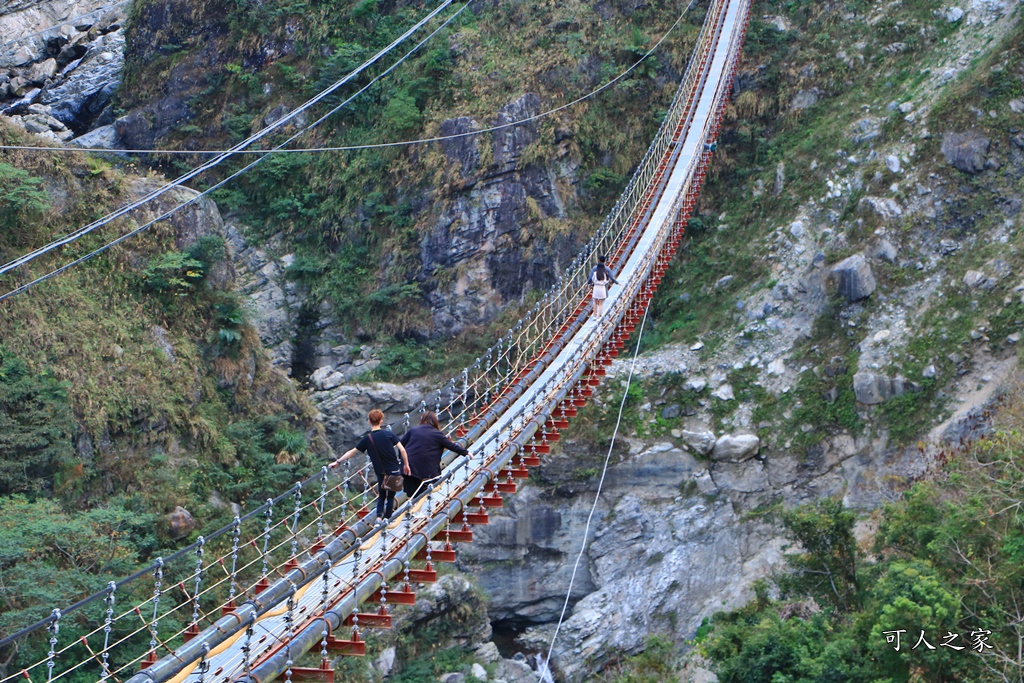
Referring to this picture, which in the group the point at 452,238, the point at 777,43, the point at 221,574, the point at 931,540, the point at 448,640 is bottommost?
the point at 448,640

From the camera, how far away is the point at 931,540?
12664 mm

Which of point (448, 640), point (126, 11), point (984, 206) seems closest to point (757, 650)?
point (448, 640)

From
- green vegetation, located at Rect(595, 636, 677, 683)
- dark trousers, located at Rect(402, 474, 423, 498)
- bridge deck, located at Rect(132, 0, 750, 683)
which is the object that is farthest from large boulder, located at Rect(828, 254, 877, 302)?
dark trousers, located at Rect(402, 474, 423, 498)

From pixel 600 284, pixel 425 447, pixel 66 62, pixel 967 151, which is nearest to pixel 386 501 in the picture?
pixel 425 447

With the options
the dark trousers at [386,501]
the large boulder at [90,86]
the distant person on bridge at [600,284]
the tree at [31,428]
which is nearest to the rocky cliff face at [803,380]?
the distant person on bridge at [600,284]

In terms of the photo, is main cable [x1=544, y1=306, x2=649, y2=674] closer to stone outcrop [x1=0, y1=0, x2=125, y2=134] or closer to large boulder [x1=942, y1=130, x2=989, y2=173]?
large boulder [x1=942, y1=130, x2=989, y2=173]

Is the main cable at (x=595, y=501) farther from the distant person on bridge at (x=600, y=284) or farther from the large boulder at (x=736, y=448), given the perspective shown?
the distant person on bridge at (x=600, y=284)

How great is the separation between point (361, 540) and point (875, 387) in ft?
39.6

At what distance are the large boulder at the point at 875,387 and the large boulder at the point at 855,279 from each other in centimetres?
177

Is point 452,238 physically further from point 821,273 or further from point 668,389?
point 821,273

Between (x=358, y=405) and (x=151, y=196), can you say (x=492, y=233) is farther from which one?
(x=151, y=196)

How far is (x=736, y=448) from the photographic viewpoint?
19.8 m

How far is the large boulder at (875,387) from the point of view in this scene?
19062mm

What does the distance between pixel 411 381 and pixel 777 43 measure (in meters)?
11.5
